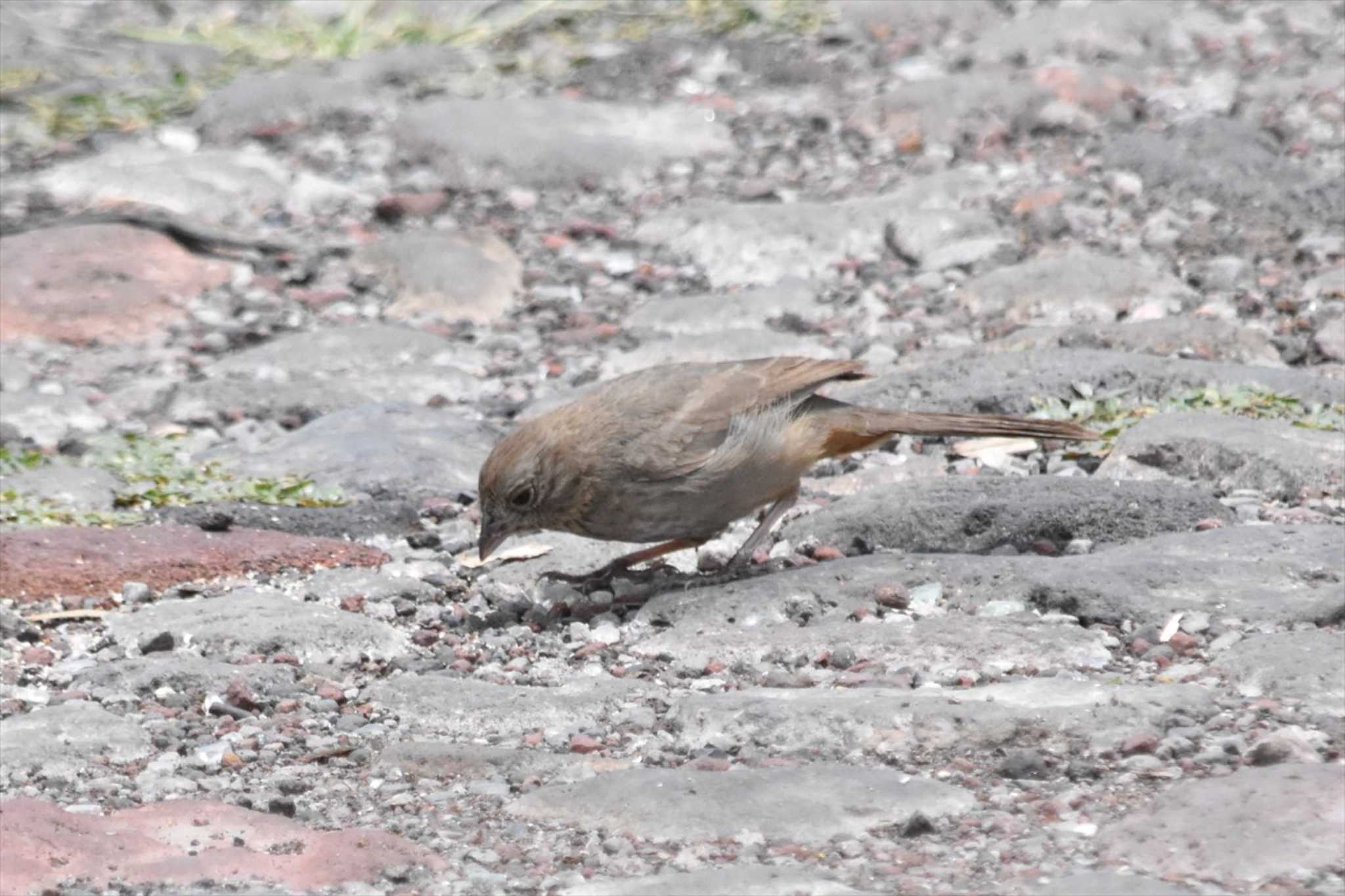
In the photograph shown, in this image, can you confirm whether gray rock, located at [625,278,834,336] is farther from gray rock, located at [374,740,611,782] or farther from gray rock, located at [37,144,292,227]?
gray rock, located at [374,740,611,782]

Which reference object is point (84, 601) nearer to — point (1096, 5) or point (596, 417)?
point (596, 417)

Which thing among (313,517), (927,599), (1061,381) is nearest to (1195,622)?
(927,599)

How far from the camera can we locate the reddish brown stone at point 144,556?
4.85 metres

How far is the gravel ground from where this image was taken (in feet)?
11.0

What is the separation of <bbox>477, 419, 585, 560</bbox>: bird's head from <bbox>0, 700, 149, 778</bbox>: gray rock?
1110mm

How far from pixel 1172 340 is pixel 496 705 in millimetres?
2759

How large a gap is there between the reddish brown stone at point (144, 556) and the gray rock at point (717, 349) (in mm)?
1503

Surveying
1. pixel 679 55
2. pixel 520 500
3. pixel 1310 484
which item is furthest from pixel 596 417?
pixel 679 55

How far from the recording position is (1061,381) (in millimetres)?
5656

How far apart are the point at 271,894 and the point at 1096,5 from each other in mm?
7046

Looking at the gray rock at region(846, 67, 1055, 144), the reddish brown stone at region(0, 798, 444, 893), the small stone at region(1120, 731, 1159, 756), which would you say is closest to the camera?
the reddish brown stone at region(0, 798, 444, 893)

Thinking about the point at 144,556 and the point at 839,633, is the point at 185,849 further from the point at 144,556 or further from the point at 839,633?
the point at 144,556

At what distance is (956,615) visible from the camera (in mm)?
4301

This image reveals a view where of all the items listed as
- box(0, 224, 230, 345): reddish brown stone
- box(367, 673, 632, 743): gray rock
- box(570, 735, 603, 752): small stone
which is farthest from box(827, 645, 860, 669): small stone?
box(0, 224, 230, 345): reddish brown stone
